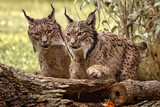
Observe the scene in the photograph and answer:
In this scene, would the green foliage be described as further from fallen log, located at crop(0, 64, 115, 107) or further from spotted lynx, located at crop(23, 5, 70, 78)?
fallen log, located at crop(0, 64, 115, 107)

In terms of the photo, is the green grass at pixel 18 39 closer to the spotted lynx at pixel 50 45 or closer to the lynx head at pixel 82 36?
the spotted lynx at pixel 50 45

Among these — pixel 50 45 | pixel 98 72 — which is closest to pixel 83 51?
pixel 98 72

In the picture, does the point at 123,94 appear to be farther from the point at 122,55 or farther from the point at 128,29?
the point at 128,29

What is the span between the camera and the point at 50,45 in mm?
5430

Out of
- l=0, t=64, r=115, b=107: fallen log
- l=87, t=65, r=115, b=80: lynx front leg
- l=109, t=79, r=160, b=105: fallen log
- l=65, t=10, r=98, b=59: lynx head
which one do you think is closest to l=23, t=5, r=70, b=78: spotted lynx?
l=65, t=10, r=98, b=59: lynx head

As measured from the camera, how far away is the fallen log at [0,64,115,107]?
11.8ft

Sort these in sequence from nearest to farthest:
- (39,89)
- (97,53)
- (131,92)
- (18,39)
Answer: (39,89) → (131,92) → (97,53) → (18,39)

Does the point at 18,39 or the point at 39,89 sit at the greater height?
the point at 18,39

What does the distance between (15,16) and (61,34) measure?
9528 mm

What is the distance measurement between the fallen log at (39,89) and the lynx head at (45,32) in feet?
4.39

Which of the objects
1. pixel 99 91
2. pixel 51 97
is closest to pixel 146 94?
pixel 99 91

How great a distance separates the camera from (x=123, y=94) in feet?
13.8

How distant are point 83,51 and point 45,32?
103 cm

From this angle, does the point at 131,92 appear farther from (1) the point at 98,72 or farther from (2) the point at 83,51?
(2) the point at 83,51
